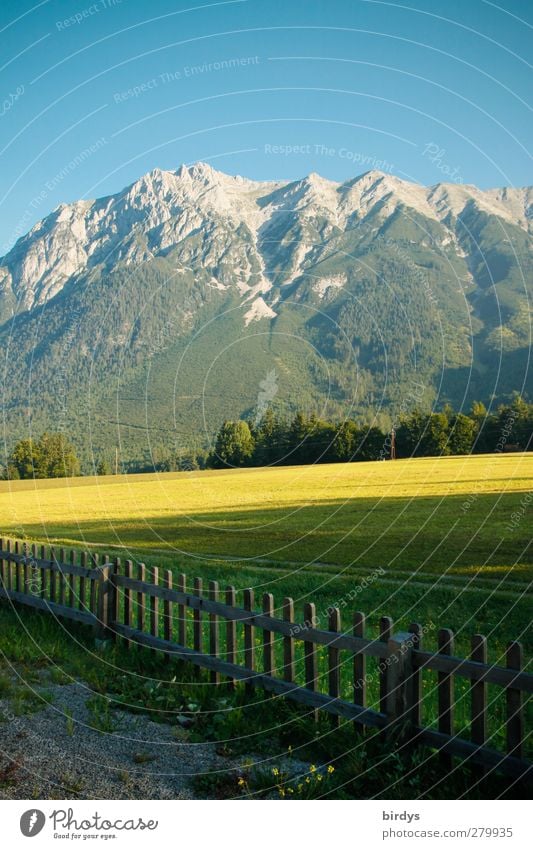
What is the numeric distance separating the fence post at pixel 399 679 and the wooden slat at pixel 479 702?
638mm

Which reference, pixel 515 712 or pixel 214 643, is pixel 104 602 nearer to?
pixel 214 643

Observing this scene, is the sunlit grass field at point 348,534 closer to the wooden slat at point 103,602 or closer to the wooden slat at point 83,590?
the wooden slat at point 103,602

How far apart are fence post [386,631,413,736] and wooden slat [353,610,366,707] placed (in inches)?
12.0

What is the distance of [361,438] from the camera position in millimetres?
64438

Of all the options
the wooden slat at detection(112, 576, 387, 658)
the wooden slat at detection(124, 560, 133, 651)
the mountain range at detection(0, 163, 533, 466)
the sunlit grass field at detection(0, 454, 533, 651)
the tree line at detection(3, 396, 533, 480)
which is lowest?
the sunlit grass field at detection(0, 454, 533, 651)

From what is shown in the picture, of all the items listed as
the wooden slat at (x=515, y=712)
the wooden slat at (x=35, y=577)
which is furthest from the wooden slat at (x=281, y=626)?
the wooden slat at (x=35, y=577)

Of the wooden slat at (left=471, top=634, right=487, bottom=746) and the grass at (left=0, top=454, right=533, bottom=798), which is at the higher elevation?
the wooden slat at (left=471, top=634, right=487, bottom=746)

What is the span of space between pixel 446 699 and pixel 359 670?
3.13ft

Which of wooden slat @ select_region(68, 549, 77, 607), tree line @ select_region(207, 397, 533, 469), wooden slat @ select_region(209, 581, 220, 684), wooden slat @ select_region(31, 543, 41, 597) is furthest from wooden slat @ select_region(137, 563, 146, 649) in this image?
tree line @ select_region(207, 397, 533, 469)

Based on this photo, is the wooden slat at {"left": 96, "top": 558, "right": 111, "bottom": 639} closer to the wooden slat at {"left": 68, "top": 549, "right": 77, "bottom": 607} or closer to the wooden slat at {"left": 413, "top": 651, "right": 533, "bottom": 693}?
the wooden slat at {"left": 68, "top": 549, "right": 77, "bottom": 607}

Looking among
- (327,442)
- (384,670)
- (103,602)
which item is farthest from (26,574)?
(327,442)

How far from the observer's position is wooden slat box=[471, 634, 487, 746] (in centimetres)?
577

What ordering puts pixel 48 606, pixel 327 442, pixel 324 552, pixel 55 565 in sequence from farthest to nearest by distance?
pixel 327 442, pixel 324 552, pixel 55 565, pixel 48 606
